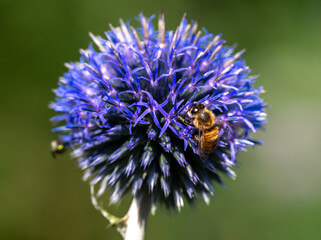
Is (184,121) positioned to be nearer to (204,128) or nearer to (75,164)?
(204,128)

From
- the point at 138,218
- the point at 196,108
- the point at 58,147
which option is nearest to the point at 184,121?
the point at 196,108

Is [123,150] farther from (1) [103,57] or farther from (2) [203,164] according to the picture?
(1) [103,57]

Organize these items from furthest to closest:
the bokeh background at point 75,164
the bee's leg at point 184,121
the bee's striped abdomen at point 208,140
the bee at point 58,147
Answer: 1. the bokeh background at point 75,164
2. the bee at point 58,147
3. the bee's leg at point 184,121
4. the bee's striped abdomen at point 208,140

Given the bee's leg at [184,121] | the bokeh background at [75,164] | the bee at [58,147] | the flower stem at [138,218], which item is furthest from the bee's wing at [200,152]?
the bokeh background at [75,164]

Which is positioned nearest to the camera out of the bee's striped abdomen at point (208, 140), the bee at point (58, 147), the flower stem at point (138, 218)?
the bee's striped abdomen at point (208, 140)

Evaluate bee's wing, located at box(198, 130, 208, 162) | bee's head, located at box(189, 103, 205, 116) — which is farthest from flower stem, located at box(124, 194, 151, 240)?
bee's head, located at box(189, 103, 205, 116)

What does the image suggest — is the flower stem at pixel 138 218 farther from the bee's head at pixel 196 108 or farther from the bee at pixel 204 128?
the bee's head at pixel 196 108
